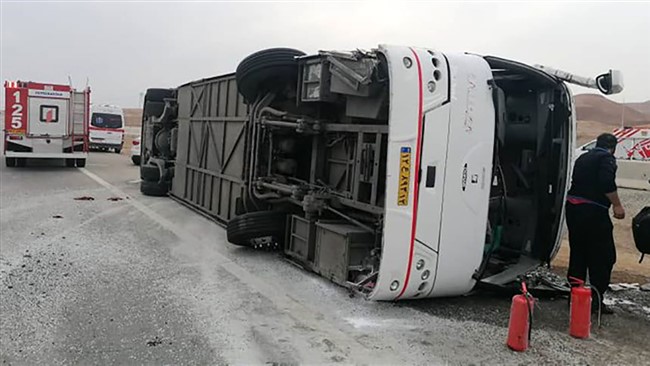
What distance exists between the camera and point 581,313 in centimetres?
498

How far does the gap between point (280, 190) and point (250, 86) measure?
161 centimetres

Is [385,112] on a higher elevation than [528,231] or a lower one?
higher

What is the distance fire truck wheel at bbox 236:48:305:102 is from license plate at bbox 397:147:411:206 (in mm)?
2851

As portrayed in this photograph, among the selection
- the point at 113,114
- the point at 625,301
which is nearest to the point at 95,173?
the point at 113,114

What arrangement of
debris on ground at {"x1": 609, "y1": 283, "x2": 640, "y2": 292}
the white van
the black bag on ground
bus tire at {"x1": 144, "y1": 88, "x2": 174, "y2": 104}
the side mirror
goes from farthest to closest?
the white van, bus tire at {"x1": 144, "y1": 88, "x2": 174, "y2": 104}, debris on ground at {"x1": 609, "y1": 283, "x2": 640, "y2": 292}, the black bag on ground, the side mirror

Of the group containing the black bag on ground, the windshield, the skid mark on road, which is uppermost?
the windshield

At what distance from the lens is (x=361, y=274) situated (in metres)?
5.81

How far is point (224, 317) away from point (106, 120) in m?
25.0

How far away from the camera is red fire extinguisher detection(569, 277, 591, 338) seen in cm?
495

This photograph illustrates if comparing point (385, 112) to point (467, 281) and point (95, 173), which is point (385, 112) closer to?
point (467, 281)

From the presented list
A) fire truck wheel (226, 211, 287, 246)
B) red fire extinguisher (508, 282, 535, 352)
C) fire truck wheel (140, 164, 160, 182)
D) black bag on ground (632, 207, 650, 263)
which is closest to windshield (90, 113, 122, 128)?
fire truck wheel (140, 164, 160, 182)

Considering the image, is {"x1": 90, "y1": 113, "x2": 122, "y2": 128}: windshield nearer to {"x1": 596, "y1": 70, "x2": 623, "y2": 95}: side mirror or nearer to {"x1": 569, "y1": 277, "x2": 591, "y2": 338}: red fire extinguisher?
{"x1": 596, "y1": 70, "x2": 623, "y2": 95}: side mirror

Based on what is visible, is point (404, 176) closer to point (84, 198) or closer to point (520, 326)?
point (520, 326)

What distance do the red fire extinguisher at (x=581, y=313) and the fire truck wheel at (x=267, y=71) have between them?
13.8 feet
